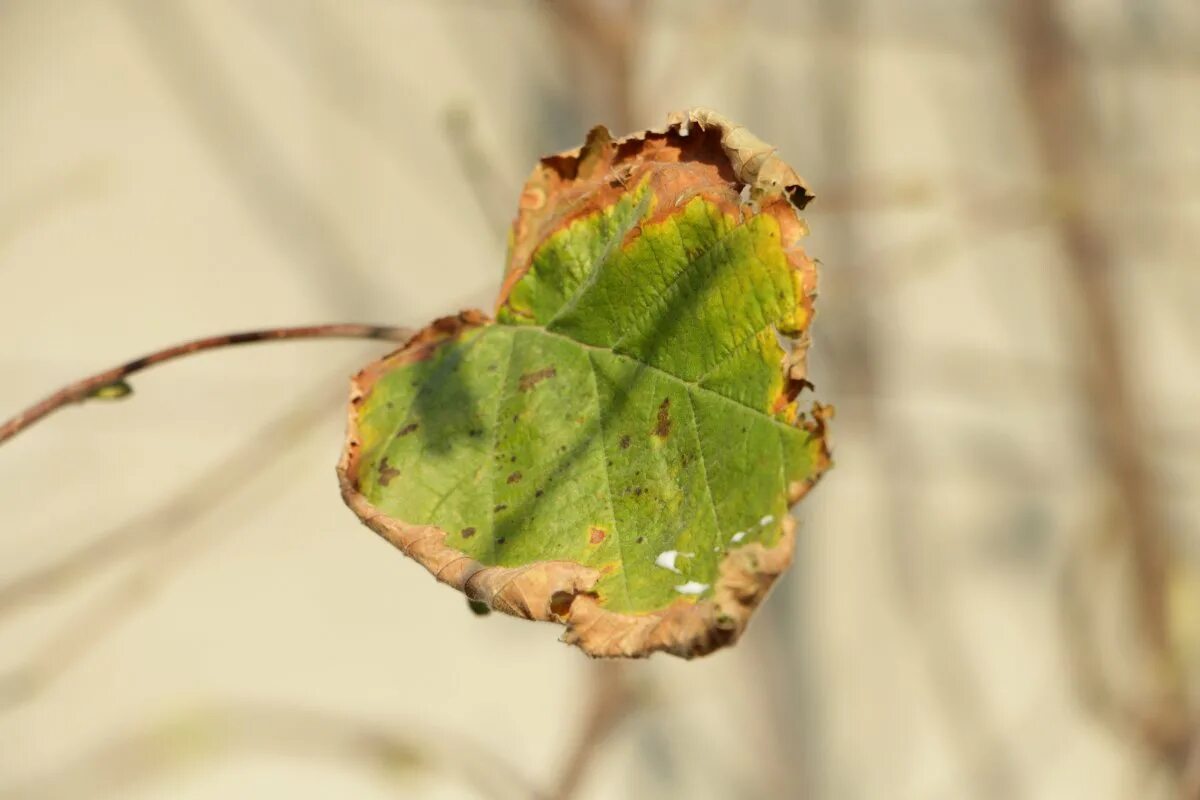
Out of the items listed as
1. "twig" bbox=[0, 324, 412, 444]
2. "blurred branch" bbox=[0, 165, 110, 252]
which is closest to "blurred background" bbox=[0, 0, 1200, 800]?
"blurred branch" bbox=[0, 165, 110, 252]

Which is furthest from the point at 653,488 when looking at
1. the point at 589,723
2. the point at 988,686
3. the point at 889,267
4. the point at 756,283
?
the point at 988,686

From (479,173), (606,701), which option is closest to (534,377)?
(479,173)

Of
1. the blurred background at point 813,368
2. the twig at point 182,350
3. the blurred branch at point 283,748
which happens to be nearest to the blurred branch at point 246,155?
the blurred background at point 813,368

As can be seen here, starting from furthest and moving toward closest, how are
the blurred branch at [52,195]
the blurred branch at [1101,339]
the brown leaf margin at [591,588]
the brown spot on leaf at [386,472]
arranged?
1. the blurred branch at [1101,339]
2. the blurred branch at [52,195]
3. the brown spot on leaf at [386,472]
4. the brown leaf margin at [591,588]

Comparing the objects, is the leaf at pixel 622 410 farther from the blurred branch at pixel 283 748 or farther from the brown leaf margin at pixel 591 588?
the blurred branch at pixel 283 748

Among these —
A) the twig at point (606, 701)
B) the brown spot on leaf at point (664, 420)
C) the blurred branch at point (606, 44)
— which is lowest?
the twig at point (606, 701)

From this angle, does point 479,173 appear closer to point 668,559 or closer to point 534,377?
point 534,377

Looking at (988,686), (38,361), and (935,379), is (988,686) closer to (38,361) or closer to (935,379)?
(935,379)
